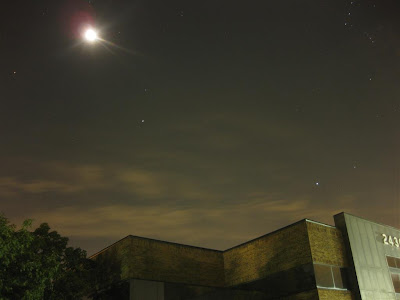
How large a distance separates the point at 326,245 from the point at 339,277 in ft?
5.99

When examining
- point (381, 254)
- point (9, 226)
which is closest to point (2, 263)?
point (9, 226)

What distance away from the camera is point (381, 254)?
79.4 feet

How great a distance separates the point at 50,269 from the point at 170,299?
8.08m

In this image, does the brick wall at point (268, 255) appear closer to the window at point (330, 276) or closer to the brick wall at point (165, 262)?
the window at point (330, 276)

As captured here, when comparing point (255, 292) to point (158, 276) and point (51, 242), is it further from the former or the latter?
point (51, 242)

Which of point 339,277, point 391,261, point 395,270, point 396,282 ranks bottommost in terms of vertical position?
point 396,282

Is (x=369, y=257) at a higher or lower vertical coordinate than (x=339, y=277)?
higher

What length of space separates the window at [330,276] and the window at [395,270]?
155 inches

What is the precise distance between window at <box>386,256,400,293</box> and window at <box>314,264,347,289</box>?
12.9 ft

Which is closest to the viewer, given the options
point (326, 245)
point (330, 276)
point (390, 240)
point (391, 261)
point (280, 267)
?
point (330, 276)

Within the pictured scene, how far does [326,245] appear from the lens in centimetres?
2220

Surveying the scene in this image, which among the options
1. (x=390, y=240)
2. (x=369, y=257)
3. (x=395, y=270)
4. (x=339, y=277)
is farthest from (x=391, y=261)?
(x=339, y=277)

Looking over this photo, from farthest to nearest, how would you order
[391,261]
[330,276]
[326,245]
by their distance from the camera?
[391,261], [326,245], [330,276]

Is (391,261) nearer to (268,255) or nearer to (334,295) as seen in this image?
(334,295)
